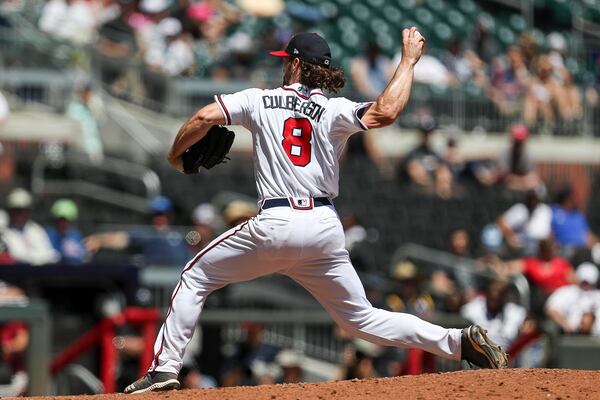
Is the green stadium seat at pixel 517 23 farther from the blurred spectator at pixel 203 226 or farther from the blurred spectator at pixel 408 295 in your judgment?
the blurred spectator at pixel 408 295

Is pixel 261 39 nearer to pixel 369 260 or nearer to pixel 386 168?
pixel 386 168

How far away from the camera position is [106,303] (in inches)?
399

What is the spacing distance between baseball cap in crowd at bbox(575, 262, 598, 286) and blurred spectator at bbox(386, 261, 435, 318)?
4.82ft

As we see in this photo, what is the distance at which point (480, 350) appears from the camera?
22.5 ft

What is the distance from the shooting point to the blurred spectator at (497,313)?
1126cm

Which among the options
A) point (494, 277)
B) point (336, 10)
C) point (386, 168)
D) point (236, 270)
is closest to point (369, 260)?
point (494, 277)

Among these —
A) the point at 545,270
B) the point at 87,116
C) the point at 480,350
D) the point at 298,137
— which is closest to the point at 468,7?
the point at 87,116

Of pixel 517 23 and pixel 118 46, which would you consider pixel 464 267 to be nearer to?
pixel 118 46

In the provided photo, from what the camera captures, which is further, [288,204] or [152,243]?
[152,243]

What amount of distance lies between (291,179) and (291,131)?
220 millimetres

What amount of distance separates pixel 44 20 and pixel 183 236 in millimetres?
5581

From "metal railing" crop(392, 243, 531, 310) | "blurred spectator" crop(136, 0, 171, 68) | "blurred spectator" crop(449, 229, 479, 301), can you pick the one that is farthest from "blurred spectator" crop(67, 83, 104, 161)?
"blurred spectator" crop(449, 229, 479, 301)

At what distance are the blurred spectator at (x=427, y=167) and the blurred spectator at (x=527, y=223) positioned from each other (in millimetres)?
1434

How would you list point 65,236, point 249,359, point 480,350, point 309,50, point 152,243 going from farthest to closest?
point 152,243
point 65,236
point 249,359
point 480,350
point 309,50
